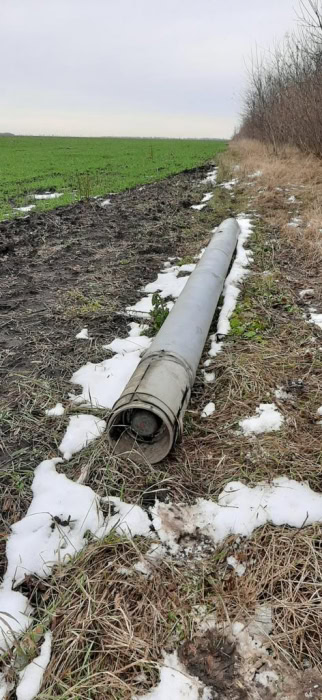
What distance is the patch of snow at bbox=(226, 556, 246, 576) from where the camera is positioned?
1.93 m

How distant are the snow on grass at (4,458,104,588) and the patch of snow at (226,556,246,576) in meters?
0.63

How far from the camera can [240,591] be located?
6.01 ft

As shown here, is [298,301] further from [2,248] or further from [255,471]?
[2,248]

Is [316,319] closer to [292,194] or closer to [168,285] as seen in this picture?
[168,285]

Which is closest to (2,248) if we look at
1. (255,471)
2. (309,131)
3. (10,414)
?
(10,414)

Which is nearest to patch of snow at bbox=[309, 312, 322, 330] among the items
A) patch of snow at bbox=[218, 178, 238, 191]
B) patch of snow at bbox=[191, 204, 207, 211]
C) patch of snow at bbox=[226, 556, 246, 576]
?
patch of snow at bbox=[226, 556, 246, 576]

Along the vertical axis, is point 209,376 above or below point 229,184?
below

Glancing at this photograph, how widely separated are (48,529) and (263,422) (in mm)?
1413

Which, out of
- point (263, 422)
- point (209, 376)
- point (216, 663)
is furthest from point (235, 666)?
point (209, 376)

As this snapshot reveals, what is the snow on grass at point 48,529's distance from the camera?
1.94 m

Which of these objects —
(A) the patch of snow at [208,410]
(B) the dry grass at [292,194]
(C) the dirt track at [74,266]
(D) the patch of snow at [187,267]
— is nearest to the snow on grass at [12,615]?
(A) the patch of snow at [208,410]

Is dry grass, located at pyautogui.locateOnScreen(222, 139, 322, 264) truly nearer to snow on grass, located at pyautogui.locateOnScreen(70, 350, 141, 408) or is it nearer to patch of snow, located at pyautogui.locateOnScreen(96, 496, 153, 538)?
snow on grass, located at pyautogui.locateOnScreen(70, 350, 141, 408)

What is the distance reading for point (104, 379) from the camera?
3.26m

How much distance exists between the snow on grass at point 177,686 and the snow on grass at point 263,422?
4.41ft
